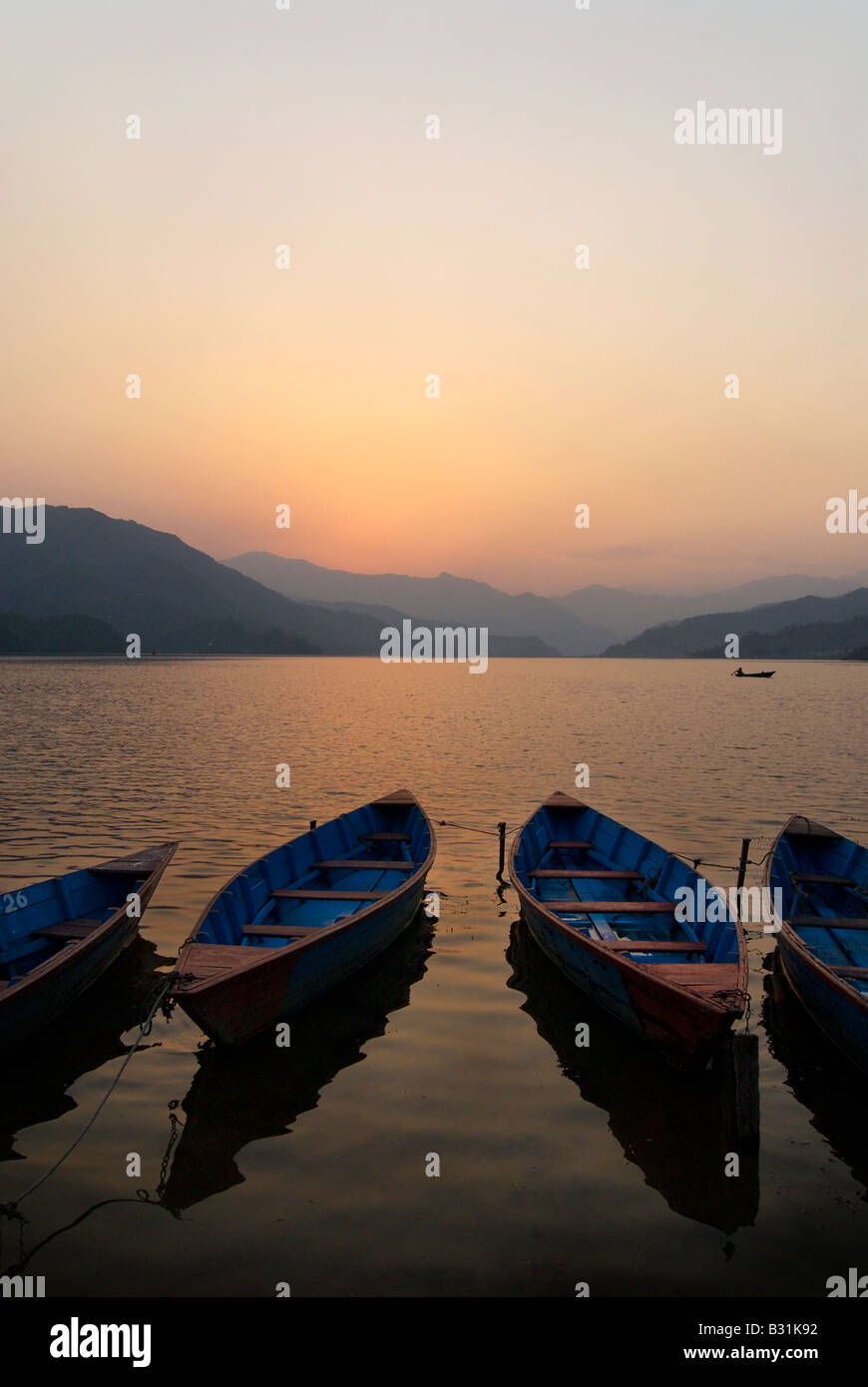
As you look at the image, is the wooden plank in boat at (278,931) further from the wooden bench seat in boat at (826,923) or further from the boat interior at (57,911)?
the wooden bench seat in boat at (826,923)

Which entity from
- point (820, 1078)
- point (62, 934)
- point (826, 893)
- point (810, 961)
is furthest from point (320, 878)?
point (826, 893)

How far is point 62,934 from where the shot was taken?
12148 millimetres

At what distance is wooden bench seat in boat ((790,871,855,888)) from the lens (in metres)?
16.1

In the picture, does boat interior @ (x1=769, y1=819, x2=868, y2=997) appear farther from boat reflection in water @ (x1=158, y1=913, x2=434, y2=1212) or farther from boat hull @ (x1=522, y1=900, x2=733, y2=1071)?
boat reflection in water @ (x1=158, y1=913, x2=434, y2=1212)

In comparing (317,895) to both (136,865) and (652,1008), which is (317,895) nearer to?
(136,865)

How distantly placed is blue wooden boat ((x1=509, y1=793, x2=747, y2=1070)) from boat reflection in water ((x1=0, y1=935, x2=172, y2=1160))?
628 cm

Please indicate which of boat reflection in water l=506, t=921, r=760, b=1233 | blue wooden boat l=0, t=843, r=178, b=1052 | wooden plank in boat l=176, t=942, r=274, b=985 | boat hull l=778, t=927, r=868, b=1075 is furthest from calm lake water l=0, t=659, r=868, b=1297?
wooden plank in boat l=176, t=942, r=274, b=985

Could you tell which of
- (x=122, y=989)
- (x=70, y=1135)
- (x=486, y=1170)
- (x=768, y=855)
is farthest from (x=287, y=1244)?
(x=768, y=855)

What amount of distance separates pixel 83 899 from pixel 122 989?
2.12 metres

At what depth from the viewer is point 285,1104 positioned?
9227mm

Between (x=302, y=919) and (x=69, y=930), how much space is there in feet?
12.9

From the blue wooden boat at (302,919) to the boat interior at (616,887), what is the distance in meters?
2.93

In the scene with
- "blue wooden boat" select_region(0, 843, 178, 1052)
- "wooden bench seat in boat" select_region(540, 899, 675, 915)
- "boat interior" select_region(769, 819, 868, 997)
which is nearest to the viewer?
"blue wooden boat" select_region(0, 843, 178, 1052)
